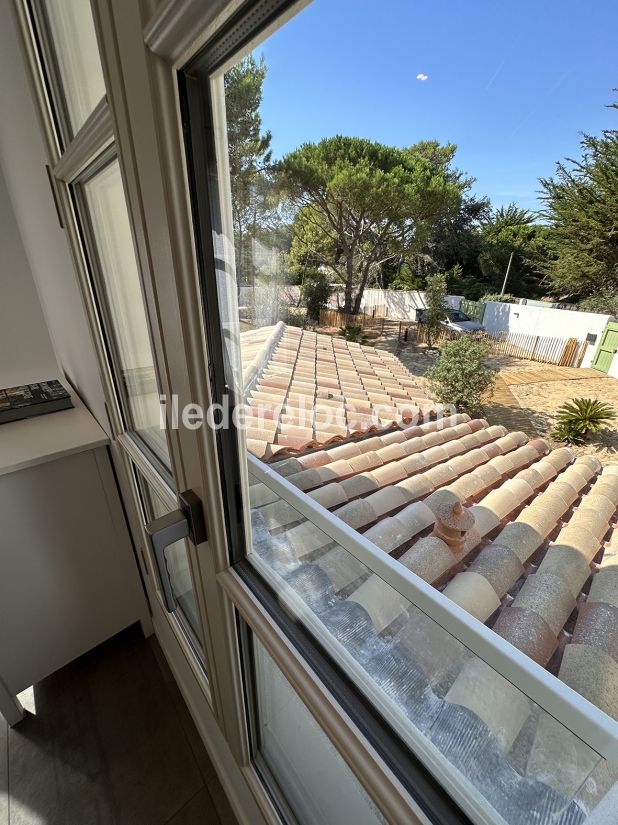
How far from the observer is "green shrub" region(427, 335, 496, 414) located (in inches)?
16.3

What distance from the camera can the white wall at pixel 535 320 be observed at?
1.24 feet

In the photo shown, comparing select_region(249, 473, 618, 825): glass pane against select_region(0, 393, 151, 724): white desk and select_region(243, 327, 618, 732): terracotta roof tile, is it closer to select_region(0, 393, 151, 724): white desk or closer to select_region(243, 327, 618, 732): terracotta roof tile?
select_region(243, 327, 618, 732): terracotta roof tile

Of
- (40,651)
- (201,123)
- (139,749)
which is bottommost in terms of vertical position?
(139,749)

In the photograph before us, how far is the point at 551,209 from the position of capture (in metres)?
0.33

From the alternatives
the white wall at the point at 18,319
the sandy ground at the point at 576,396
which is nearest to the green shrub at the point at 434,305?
the sandy ground at the point at 576,396

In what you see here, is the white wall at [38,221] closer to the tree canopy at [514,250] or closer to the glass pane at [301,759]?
the glass pane at [301,759]

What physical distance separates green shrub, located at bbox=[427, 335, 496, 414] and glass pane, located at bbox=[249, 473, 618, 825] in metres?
0.30

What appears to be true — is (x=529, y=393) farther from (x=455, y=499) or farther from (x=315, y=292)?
(x=315, y=292)

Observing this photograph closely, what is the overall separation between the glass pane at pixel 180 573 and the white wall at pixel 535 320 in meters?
1.12

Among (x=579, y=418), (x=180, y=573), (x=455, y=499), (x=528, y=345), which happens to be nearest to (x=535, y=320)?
(x=528, y=345)

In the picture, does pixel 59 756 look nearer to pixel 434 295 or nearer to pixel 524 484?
pixel 524 484

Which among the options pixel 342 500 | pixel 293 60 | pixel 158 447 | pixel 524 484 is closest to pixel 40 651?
pixel 158 447

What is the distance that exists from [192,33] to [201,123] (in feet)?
0.31

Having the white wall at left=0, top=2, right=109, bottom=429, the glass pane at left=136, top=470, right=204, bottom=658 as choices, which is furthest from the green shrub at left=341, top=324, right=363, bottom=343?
the white wall at left=0, top=2, right=109, bottom=429
